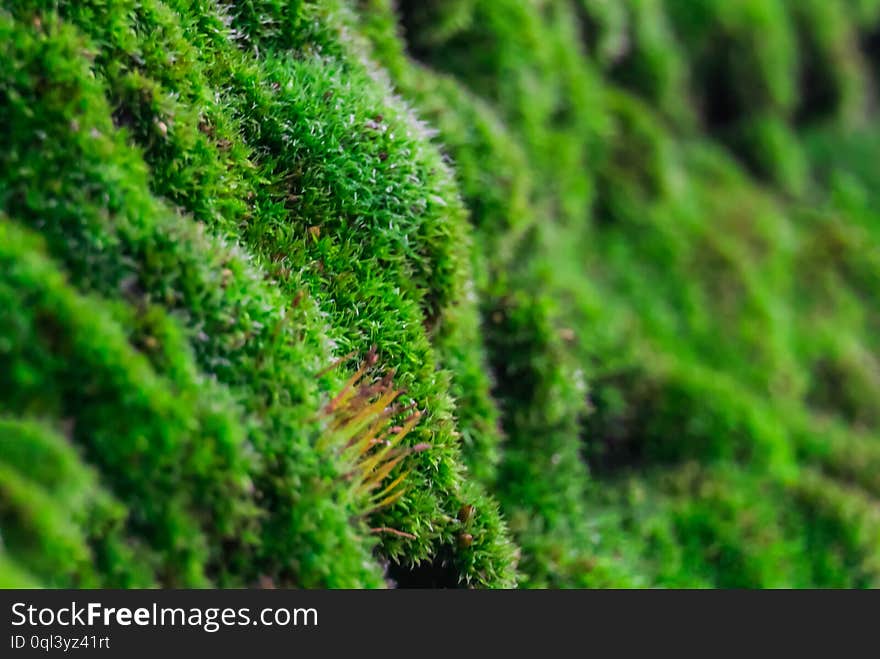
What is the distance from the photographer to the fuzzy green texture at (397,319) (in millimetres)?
2775

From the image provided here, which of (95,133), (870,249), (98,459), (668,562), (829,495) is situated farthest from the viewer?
(870,249)

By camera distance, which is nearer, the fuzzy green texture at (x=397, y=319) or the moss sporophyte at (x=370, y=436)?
the fuzzy green texture at (x=397, y=319)

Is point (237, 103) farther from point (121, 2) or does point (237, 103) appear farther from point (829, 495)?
point (829, 495)

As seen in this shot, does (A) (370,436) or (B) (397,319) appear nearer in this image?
(A) (370,436)

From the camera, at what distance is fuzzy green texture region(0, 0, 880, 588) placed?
109 inches

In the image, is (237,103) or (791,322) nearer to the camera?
(237,103)

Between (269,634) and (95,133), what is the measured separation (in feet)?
6.61

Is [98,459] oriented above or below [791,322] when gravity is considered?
above

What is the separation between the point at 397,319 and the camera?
13.3 feet

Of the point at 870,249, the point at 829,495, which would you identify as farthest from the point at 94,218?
the point at 870,249

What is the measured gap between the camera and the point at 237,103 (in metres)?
3.98

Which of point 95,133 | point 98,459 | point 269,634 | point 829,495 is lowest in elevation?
point 829,495

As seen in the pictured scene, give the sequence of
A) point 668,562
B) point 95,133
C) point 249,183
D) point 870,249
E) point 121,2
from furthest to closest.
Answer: point 870,249, point 668,562, point 249,183, point 121,2, point 95,133

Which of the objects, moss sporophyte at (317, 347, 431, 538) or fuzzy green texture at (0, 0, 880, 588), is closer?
fuzzy green texture at (0, 0, 880, 588)
